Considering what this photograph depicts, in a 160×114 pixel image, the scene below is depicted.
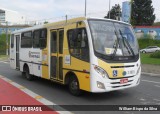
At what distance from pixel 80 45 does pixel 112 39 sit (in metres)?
1.10

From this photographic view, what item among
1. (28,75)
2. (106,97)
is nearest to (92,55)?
(106,97)

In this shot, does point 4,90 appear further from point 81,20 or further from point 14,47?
point 14,47

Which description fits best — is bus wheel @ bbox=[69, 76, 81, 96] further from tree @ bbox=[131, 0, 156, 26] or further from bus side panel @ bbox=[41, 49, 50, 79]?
tree @ bbox=[131, 0, 156, 26]

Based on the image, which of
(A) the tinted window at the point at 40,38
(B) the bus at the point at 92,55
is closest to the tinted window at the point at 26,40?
(A) the tinted window at the point at 40,38

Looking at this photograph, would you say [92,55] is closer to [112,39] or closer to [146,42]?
[112,39]

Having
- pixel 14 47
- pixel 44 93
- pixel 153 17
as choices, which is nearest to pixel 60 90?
pixel 44 93

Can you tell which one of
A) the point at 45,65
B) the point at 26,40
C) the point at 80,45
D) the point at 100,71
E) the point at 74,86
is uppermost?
the point at 26,40

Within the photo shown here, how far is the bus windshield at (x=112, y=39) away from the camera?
30.1ft

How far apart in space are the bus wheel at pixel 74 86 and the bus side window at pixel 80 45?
89 cm

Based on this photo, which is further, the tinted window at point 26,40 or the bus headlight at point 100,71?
the tinted window at point 26,40

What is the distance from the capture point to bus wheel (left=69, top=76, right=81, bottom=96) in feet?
32.4

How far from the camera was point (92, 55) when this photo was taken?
29.3 ft

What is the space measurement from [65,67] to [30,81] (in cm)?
429

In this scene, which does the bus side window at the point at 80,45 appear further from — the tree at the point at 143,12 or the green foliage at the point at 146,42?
the tree at the point at 143,12
